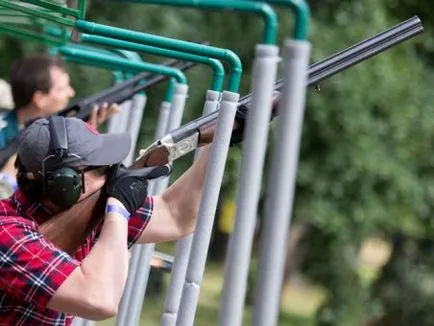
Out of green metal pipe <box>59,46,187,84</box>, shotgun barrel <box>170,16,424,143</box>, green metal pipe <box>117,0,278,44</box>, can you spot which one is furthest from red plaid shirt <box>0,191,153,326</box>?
green metal pipe <box>59,46,187,84</box>

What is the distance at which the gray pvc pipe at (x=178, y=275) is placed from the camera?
15.5 feet

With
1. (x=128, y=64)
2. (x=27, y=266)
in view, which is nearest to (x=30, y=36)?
(x=128, y=64)

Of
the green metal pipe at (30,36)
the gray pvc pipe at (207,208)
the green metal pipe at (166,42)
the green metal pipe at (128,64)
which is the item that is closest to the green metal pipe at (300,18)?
the gray pvc pipe at (207,208)

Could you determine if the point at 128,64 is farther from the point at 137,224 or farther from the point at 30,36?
the point at 137,224

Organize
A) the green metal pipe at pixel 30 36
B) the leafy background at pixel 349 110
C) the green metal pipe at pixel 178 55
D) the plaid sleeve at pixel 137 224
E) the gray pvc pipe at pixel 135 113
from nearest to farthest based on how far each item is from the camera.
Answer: the plaid sleeve at pixel 137 224, the green metal pipe at pixel 178 55, the green metal pipe at pixel 30 36, the gray pvc pipe at pixel 135 113, the leafy background at pixel 349 110

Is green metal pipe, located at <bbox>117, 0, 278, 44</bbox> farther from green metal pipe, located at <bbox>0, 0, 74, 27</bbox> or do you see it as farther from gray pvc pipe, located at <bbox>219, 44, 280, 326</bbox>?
green metal pipe, located at <bbox>0, 0, 74, 27</bbox>

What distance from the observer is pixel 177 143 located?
4.46 meters

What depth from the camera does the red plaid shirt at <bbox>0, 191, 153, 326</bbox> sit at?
399 cm

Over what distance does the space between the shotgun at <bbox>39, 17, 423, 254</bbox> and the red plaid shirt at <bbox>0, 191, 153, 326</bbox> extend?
69 mm

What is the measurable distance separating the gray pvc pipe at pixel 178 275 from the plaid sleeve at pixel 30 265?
689mm

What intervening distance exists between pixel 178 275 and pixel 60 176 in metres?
0.87

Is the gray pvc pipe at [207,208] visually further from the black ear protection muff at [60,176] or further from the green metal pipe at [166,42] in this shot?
the black ear protection muff at [60,176]

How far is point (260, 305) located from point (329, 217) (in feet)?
36.6

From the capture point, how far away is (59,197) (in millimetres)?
4094
